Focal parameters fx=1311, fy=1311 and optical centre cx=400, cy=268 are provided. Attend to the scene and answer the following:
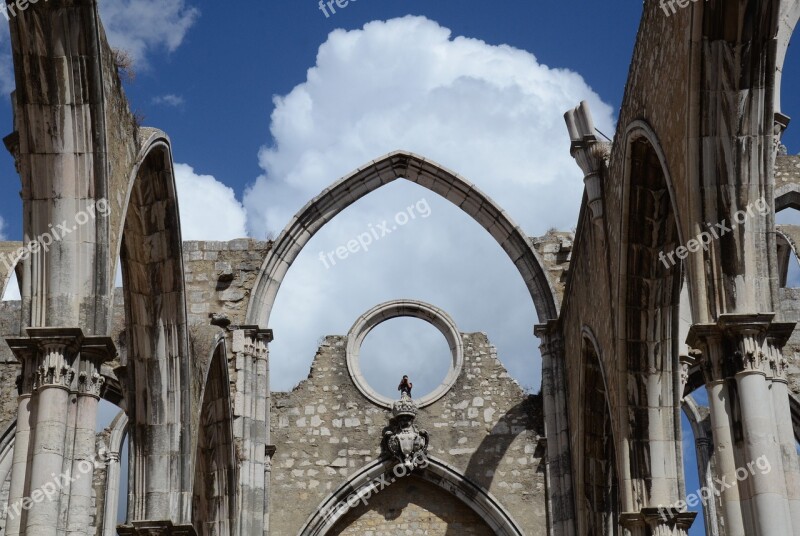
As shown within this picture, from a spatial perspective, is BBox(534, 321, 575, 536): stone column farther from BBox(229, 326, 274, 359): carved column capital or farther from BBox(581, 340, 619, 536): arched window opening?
BBox(229, 326, 274, 359): carved column capital

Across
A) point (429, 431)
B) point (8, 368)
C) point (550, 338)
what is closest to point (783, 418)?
point (550, 338)

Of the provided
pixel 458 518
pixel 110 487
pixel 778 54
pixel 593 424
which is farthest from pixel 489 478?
pixel 778 54

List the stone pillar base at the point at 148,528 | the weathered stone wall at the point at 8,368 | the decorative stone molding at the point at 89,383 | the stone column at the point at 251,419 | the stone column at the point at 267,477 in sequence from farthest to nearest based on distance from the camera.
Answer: the weathered stone wall at the point at 8,368 → the stone column at the point at 267,477 → the stone column at the point at 251,419 → the stone pillar base at the point at 148,528 → the decorative stone molding at the point at 89,383

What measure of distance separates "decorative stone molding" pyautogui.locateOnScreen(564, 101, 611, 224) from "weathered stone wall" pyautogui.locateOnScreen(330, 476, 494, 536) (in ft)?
16.4

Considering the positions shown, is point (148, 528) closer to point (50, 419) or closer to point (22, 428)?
point (22, 428)

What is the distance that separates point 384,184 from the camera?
1686 cm

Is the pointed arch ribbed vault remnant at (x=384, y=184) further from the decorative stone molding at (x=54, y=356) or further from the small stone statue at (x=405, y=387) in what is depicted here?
the decorative stone molding at (x=54, y=356)

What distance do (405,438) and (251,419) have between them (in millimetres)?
2069

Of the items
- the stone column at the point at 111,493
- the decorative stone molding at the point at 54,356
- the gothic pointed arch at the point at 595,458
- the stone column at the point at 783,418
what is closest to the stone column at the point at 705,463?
the gothic pointed arch at the point at 595,458

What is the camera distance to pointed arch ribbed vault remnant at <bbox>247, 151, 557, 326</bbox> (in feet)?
52.3

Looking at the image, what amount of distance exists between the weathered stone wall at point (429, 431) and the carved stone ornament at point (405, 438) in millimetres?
143

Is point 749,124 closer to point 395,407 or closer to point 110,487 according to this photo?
point 395,407

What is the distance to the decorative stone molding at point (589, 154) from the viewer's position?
41.5 feet

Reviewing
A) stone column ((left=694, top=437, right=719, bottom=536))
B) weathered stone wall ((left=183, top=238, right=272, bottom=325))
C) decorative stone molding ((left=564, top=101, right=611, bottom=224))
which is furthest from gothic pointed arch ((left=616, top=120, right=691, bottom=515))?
stone column ((left=694, top=437, right=719, bottom=536))
